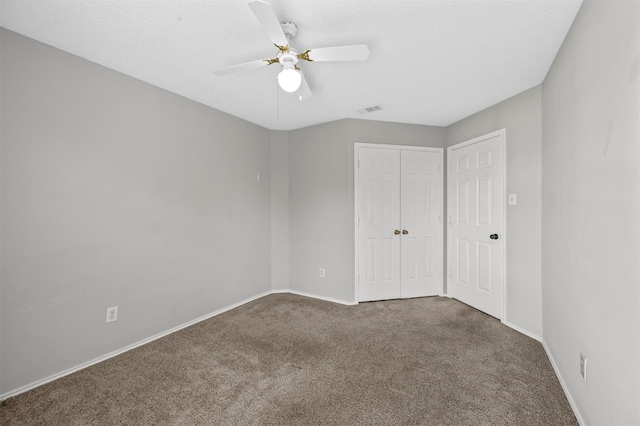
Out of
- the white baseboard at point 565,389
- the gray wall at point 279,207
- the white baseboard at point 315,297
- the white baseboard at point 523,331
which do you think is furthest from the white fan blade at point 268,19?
the white baseboard at point 523,331

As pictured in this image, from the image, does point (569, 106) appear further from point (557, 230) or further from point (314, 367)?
point (314, 367)

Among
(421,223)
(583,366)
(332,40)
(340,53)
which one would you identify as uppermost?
(332,40)

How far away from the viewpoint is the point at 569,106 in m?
1.79

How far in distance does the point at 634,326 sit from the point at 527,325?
191cm

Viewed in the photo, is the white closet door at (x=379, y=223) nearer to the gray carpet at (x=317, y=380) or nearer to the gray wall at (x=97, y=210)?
the gray carpet at (x=317, y=380)

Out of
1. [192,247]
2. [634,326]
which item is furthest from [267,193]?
[634,326]

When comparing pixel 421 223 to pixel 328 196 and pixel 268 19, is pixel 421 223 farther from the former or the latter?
pixel 268 19

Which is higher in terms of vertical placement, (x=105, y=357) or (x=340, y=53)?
(x=340, y=53)

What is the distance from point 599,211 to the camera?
136cm

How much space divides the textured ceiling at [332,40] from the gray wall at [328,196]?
0.78 m

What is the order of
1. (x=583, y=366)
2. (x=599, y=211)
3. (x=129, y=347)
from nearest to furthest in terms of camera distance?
(x=599, y=211)
(x=583, y=366)
(x=129, y=347)

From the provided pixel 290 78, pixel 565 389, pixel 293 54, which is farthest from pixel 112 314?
pixel 565 389

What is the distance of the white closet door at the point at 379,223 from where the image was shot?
3602mm

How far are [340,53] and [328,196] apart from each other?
219cm
